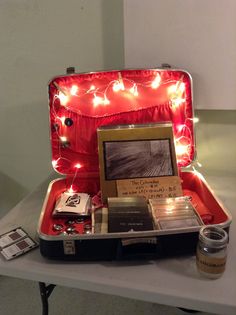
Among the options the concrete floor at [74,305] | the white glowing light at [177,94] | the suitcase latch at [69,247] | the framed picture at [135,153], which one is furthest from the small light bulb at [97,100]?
the concrete floor at [74,305]

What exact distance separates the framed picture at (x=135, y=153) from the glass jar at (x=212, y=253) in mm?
284

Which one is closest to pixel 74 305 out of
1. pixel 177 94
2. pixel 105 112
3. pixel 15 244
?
pixel 15 244

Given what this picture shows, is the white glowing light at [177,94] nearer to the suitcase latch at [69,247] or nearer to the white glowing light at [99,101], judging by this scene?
the white glowing light at [99,101]

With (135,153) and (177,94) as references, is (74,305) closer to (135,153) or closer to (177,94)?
(135,153)

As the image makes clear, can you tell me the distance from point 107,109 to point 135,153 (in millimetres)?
175

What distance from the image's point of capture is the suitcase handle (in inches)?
27.7

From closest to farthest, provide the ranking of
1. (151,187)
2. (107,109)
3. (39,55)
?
(151,187) → (107,109) → (39,55)

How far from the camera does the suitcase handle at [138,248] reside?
70 centimetres

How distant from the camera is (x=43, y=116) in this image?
1.29 metres

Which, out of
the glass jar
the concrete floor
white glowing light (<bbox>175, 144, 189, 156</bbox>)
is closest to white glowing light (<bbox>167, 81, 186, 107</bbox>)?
white glowing light (<bbox>175, 144, 189, 156</bbox>)

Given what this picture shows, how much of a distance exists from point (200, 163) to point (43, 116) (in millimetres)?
631

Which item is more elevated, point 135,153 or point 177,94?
point 177,94

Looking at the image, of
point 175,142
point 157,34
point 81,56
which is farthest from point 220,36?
point 81,56

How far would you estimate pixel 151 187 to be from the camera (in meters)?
0.92
